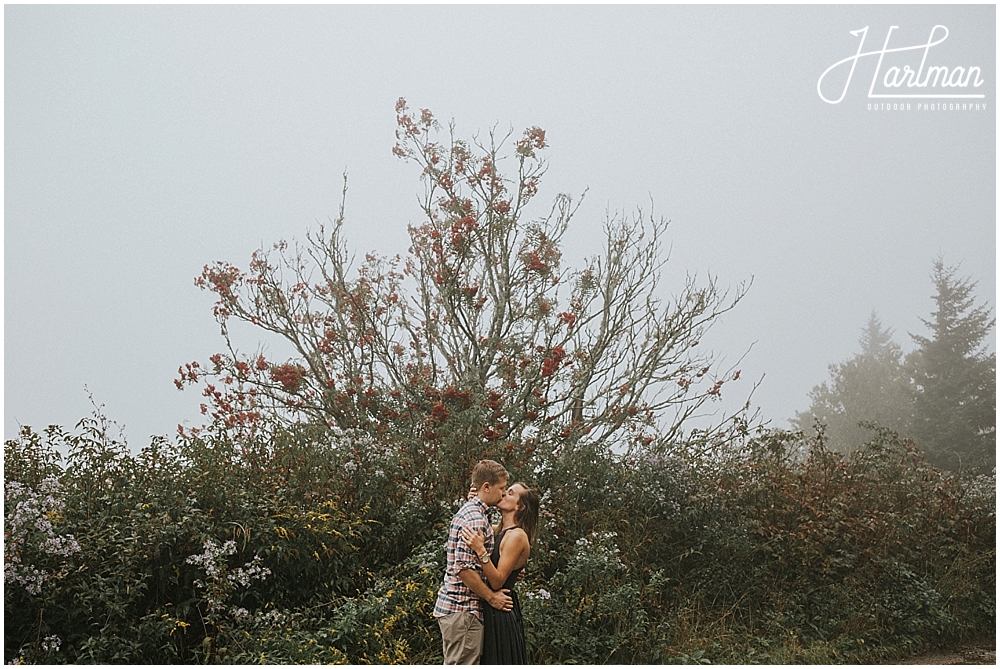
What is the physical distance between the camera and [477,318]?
6.96 m

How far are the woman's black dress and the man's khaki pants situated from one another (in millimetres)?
29

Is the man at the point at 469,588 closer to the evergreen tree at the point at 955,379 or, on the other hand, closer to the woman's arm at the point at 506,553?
the woman's arm at the point at 506,553

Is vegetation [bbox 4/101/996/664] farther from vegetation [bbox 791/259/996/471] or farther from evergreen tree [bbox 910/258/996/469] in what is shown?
evergreen tree [bbox 910/258/996/469]

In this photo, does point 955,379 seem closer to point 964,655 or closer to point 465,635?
point 964,655

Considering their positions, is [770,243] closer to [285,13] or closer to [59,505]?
[285,13]

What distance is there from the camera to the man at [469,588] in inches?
120

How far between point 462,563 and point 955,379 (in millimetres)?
10739

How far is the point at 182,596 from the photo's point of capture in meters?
4.16

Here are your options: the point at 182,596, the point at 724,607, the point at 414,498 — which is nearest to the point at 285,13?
the point at 414,498

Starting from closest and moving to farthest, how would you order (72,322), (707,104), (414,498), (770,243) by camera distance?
(414,498)
(72,322)
(707,104)
(770,243)

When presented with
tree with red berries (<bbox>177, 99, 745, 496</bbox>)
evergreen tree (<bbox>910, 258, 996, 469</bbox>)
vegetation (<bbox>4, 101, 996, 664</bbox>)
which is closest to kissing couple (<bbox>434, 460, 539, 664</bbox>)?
vegetation (<bbox>4, 101, 996, 664</bbox>)

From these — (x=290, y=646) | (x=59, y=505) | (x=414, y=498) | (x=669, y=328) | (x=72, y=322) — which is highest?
(x=669, y=328)

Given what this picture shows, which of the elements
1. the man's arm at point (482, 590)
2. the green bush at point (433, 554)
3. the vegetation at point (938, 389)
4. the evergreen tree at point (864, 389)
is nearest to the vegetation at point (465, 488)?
the green bush at point (433, 554)

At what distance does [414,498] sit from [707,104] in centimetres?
504
